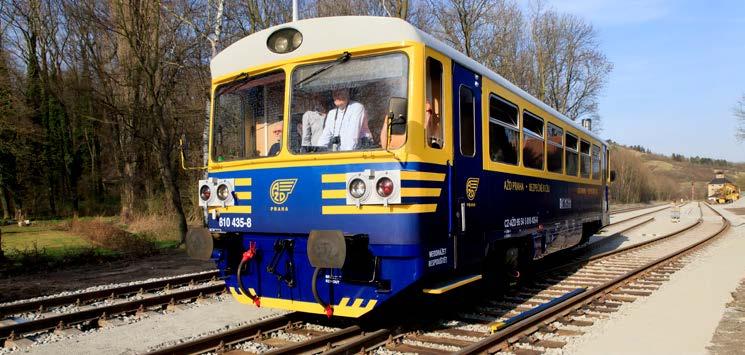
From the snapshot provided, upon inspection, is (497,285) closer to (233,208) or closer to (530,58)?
(233,208)

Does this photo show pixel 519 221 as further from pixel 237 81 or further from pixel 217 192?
pixel 237 81

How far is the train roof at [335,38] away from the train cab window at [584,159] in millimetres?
5930

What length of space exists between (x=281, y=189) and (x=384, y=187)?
47.8 inches

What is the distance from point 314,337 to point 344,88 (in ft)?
8.50

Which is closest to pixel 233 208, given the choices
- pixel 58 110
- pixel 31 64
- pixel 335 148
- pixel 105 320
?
pixel 335 148

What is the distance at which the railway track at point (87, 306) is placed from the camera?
6.32 meters

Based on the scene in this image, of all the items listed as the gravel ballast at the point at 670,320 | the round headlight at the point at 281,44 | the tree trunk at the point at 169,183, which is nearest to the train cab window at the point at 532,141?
the gravel ballast at the point at 670,320

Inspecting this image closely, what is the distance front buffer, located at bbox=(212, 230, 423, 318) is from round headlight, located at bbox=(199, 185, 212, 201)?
0.55 meters

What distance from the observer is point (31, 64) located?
3244cm

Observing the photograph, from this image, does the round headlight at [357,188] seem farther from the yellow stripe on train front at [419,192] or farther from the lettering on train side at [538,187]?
the lettering on train side at [538,187]

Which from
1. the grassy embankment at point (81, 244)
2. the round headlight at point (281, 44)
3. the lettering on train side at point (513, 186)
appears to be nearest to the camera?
the round headlight at point (281, 44)

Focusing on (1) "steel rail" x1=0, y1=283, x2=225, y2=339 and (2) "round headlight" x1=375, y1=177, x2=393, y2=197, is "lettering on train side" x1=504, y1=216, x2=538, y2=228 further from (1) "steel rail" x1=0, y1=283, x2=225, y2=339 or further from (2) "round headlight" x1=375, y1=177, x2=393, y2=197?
(1) "steel rail" x1=0, y1=283, x2=225, y2=339

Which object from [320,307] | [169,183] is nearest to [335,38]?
[320,307]

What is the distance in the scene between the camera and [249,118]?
5980 millimetres
